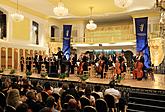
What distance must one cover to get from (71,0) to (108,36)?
19.3ft

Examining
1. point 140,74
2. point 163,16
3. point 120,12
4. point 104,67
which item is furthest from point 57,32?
point 163,16

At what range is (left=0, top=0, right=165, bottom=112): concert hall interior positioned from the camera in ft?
20.3

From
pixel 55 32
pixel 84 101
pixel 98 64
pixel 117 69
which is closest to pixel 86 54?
pixel 98 64

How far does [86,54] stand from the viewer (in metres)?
12.6

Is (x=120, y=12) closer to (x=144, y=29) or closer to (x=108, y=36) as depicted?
(x=108, y=36)

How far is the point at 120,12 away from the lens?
17328 mm

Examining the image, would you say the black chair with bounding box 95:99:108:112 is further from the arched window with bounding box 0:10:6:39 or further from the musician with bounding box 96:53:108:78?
the arched window with bounding box 0:10:6:39

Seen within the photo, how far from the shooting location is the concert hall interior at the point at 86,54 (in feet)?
20.3

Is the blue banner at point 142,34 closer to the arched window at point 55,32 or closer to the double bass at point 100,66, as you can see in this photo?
the double bass at point 100,66

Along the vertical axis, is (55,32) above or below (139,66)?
above

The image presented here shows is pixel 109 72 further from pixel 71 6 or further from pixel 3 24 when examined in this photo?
pixel 3 24

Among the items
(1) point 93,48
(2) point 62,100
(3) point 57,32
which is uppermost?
(3) point 57,32

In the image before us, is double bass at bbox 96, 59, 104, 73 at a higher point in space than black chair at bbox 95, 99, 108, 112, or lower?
higher

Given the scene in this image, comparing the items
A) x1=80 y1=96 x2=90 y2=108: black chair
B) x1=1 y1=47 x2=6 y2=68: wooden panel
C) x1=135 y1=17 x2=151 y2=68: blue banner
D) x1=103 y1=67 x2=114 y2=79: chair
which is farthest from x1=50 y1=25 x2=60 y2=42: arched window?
x1=80 y1=96 x2=90 y2=108: black chair
